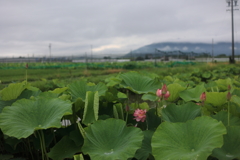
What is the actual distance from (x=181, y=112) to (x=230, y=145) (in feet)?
0.60

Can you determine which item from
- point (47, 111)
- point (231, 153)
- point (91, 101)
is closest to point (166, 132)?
point (231, 153)

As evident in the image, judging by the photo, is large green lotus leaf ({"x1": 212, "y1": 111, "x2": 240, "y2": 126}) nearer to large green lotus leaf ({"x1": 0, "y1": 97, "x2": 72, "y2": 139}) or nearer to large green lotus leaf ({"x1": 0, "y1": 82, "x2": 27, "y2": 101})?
large green lotus leaf ({"x1": 0, "y1": 97, "x2": 72, "y2": 139})

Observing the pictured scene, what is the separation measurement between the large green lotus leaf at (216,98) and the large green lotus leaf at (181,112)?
0.12 metres

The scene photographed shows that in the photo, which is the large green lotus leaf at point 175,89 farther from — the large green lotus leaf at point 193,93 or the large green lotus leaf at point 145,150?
the large green lotus leaf at point 145,150

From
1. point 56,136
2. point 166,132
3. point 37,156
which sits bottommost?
point 37,156

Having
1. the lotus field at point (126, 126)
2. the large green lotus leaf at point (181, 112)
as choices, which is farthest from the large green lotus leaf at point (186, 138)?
the large green lotus leaf at point (181, 112)

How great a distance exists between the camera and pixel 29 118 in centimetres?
68

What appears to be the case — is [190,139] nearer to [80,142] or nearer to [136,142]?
[136,142]

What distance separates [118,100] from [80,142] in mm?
238

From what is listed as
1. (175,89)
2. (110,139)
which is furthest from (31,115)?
(175,89)

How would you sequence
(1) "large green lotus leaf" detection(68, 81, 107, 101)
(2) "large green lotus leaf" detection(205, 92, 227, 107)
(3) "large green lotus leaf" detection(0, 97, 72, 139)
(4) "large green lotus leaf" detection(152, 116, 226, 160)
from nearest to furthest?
1. (4) "large green lotus leaf" detection(152, 116, 226, 160)
2. (3) "large green lotus leaf" detection(0, 97, 72, 139)
3. (2) "large green lotus leaf" detection(205, 92, 227, 107)
4. (1) "large green lotus leaf" detection(68, 81, 107, 101)

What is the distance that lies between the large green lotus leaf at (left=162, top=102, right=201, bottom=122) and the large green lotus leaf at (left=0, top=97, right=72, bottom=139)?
0.32 meters

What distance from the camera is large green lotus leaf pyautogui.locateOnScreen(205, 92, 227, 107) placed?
770mm

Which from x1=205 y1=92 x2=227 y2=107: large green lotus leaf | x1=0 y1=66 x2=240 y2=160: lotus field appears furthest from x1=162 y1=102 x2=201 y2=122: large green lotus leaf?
x1=205 y1=92 x2=227 y2=107: large green lotus leaf
